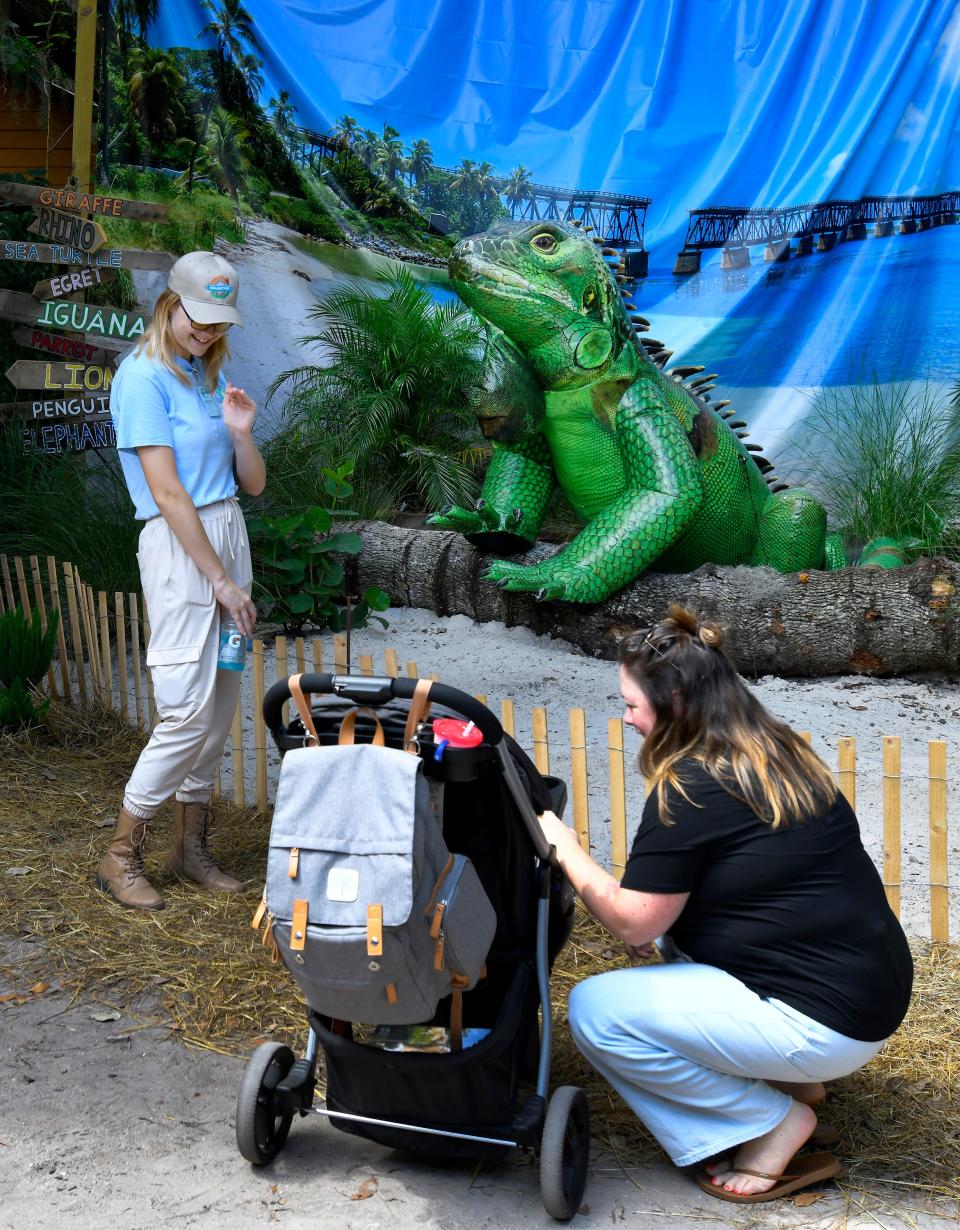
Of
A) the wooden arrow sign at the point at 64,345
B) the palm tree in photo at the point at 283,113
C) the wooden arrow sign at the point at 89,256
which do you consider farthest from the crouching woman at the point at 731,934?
the palm tree in photo at the point at 283,113

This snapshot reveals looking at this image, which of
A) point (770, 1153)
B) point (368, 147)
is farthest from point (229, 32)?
point (770, 1153)

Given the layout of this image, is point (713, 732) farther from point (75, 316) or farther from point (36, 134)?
point (36, 134)

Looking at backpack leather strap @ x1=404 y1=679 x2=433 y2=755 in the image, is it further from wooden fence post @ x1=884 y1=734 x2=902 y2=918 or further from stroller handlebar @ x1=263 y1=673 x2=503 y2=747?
wooden fence post @ x1=884 y1=734 x2=902 y2=918

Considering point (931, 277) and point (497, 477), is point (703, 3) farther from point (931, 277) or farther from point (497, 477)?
point (497, 477)

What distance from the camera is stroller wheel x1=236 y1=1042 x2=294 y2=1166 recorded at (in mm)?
2189

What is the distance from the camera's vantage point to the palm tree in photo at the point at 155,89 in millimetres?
7375

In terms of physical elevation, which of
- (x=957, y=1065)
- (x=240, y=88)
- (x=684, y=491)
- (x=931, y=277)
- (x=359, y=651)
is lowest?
(x=957, y=1065)

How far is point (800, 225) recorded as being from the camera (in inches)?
272

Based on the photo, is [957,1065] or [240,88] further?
[240,88]

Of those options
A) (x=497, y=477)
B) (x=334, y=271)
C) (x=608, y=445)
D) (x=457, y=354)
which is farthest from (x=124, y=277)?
(x=608, y=445)

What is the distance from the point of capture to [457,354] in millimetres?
7117

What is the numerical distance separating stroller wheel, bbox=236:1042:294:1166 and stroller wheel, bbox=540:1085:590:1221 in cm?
51

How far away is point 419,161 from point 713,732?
243 inches

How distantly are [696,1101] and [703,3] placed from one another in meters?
6.47
